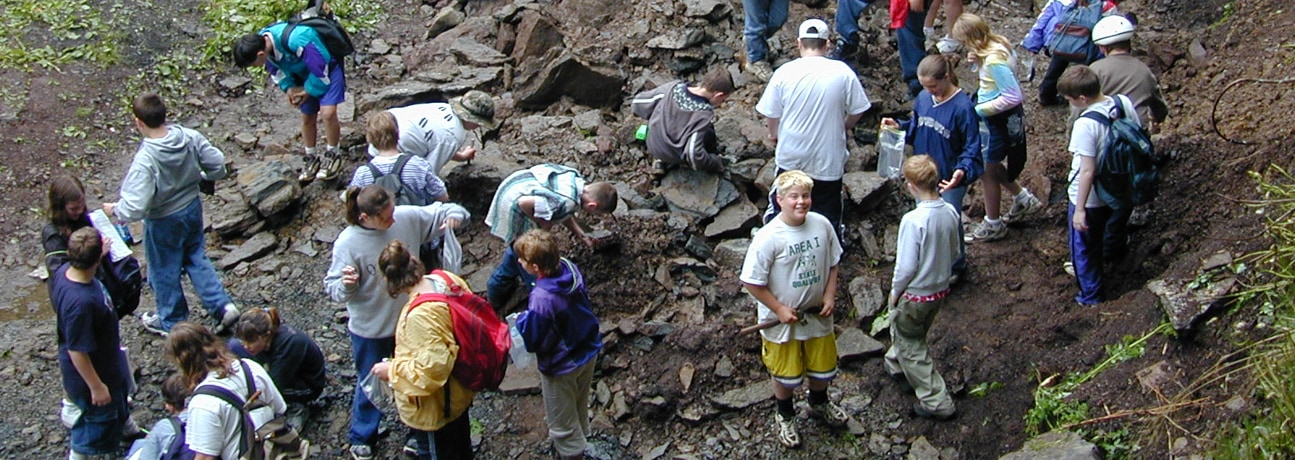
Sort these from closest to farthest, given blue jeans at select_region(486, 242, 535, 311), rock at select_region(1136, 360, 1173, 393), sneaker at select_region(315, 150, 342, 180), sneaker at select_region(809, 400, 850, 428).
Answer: rock at select_region(1136, 360, 1173, 393) < sneaker at select_region(809, 400, 850, 428) < blue jeans at select_region(486, 242, 535, 311) < sneaker at select_region(315, 150, 342, 180)

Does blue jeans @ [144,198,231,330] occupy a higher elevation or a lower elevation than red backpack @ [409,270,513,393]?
lower

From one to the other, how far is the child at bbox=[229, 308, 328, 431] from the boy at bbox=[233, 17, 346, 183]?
7.75 feet

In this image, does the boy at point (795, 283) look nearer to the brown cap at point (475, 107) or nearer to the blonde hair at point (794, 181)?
the blonde hair at point (794, 181)

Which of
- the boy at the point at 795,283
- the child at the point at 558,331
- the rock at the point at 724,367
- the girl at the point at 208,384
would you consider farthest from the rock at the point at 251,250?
the boy at the point at 795,283

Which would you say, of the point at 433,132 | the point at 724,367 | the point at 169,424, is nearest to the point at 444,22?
the point at 433,132

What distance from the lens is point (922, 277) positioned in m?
5.74

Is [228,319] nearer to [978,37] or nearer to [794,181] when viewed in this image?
[794,181]

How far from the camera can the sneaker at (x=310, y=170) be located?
27.3ft

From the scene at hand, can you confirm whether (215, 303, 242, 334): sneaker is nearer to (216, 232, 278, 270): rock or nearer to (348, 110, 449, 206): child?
(216, 232, 278, 270): rock

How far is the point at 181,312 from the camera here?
6.88 meters

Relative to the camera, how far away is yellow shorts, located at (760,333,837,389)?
5820mm

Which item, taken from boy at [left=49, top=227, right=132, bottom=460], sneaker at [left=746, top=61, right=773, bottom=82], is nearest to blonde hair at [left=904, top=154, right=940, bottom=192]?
sneaker at [left=746, top=61, right=773, bottom=82]

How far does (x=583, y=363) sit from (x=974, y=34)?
136 inches

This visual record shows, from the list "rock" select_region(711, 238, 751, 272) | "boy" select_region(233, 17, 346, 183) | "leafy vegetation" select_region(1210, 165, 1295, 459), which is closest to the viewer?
"leafy vegetation" select_region(1210, 165, 1295, 459)
